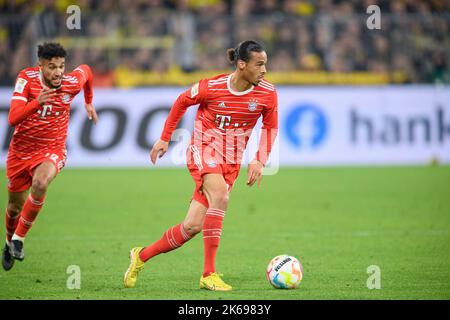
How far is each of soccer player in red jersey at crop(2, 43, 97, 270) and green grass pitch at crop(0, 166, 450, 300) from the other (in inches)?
18.5

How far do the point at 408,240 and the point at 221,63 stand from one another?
10.8 meters

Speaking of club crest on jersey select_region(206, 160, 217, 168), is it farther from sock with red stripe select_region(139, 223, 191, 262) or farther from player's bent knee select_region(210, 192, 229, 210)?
sock with red stripe select_region(139, 223, 191, 262)

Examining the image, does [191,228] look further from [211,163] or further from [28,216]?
[28,216]

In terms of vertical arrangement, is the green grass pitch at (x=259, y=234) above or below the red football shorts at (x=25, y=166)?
below

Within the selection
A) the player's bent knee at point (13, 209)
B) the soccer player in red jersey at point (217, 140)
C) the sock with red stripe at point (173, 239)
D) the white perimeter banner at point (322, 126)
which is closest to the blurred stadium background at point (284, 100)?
the white perimeter banner at point (322, 126)

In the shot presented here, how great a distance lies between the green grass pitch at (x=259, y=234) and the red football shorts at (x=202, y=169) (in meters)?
0.79

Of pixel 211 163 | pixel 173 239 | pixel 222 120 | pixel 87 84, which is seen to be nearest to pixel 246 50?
pixel 222 120

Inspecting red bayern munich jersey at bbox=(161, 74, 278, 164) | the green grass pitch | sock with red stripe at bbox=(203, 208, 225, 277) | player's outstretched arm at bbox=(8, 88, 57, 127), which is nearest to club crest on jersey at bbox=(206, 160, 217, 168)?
red bayern munich jersey at bbox=(161, 74, 278, 164)

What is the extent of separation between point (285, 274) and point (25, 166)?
9.78 feet

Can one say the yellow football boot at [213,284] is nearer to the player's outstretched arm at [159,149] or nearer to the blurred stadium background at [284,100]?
the player's outstretched arm at [159,149]

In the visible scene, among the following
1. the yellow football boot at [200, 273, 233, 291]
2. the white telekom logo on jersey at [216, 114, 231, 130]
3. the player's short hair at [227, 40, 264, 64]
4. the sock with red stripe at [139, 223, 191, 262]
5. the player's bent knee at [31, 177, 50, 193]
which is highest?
the player's short hair at [227, 40, 264, 64]

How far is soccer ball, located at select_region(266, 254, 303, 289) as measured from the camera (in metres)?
7.27

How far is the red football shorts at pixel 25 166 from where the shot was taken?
865 centimetres
